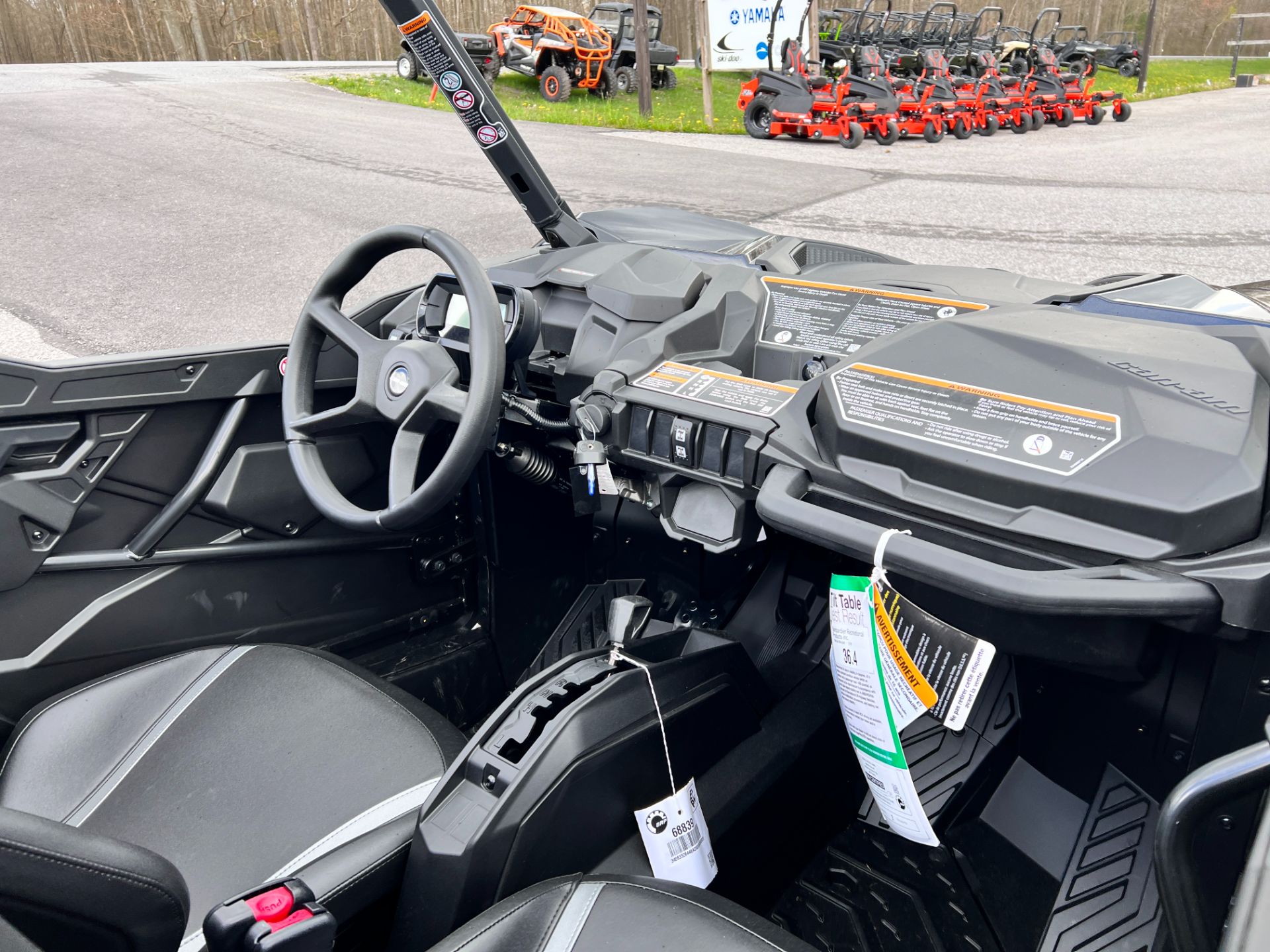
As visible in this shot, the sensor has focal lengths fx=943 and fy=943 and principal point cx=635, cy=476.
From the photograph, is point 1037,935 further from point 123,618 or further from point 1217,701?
point 123,618

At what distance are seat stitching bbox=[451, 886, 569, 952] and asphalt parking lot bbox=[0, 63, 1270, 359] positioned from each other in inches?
177

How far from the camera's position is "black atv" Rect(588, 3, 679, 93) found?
15414 mm

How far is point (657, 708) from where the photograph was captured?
1.58 m

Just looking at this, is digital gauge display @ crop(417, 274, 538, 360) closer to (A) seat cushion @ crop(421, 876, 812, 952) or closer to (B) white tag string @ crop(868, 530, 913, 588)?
(B) white tag string @ crop(868, 530, 913, 588)

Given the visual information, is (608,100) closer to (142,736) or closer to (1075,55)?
(1075,55)

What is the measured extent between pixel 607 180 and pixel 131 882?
27.7 ft

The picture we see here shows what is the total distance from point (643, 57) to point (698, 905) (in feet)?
42.4

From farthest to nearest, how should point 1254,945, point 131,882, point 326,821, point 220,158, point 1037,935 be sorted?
point 220,158 → point 1037,935 → point 326,821 → point 131,882 → point 1254,945

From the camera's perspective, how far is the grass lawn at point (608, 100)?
43.1ft

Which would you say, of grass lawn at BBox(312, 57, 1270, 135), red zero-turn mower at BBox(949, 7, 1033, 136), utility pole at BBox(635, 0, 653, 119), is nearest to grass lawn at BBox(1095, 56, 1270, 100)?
grass lawn at BBox(312, 57, 1270, 135)

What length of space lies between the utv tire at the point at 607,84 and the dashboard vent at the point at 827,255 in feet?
45.4

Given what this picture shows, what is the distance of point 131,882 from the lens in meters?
0.99

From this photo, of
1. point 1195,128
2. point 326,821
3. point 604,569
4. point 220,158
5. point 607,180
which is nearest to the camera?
point 326,821

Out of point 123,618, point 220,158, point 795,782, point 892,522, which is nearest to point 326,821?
point 123,618
